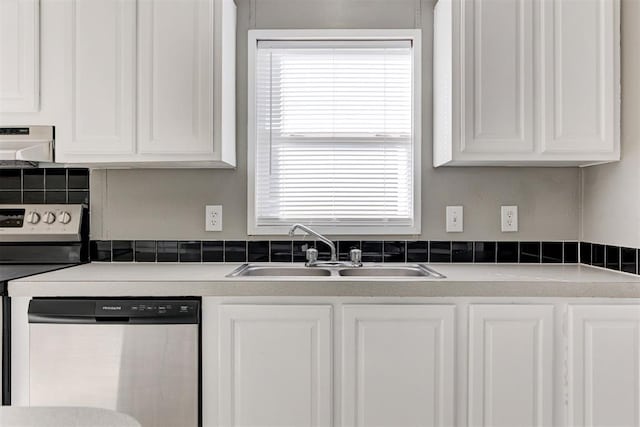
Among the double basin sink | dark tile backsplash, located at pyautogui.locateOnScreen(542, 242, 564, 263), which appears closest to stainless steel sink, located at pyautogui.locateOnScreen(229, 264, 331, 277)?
the double basin sink

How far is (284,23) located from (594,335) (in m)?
2.01

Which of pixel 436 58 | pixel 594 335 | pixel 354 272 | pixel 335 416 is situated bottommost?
pixel 335 416

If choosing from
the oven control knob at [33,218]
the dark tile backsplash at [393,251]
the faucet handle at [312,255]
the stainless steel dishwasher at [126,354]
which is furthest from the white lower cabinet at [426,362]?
the oven control knob at [33,218]

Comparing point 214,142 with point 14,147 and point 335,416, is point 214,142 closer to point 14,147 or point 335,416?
point 14,147

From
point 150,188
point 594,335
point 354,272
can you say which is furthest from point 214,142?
point 594,335

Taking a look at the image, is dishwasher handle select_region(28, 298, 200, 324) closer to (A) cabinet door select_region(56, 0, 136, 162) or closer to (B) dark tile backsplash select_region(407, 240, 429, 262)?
(A) cabinet door select_region(56, 0, 136, 162)

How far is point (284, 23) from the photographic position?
8.00 ft

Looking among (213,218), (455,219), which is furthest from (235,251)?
(455,219)

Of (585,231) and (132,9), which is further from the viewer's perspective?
(585,231)

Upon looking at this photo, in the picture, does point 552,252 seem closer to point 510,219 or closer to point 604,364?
point 510,219

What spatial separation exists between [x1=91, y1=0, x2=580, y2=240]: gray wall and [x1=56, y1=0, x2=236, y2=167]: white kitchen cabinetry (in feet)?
1.17

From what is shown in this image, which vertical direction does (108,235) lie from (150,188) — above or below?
below

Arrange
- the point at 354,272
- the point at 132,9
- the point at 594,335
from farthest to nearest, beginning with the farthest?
the point at 354,272, the point at 132,9, the point at 594,335

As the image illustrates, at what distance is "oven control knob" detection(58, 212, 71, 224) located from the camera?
7.81ft
